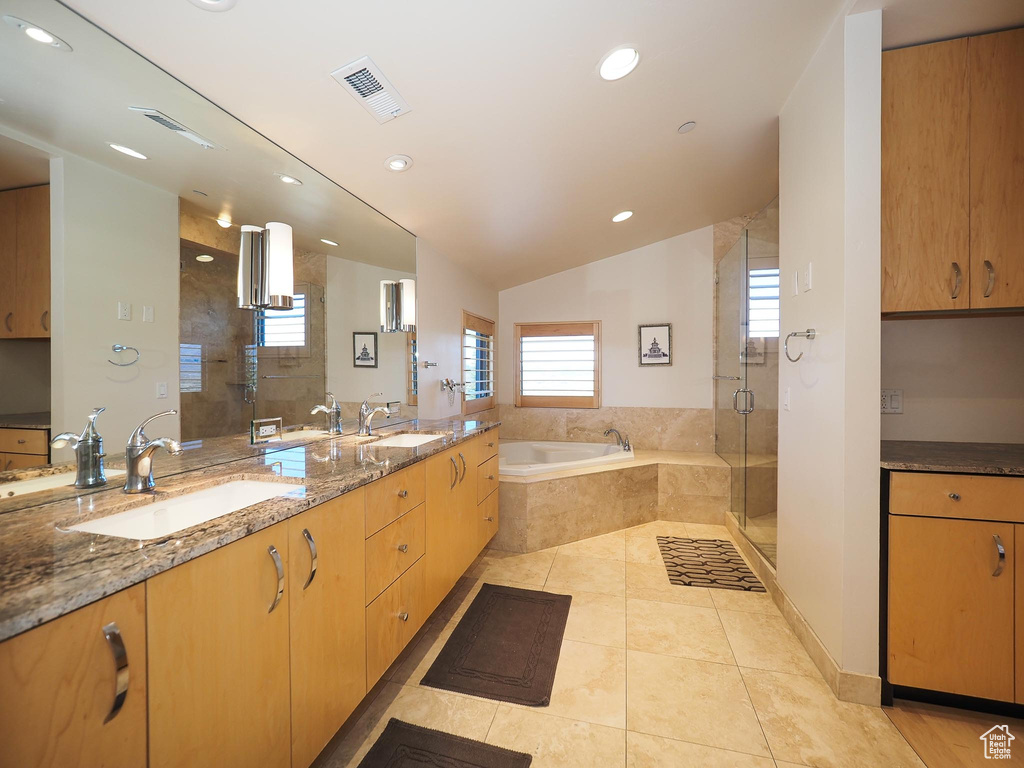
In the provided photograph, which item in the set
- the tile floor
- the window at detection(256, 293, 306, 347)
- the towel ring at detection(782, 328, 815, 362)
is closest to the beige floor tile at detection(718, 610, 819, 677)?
the tile floor

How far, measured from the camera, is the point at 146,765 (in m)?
0.79

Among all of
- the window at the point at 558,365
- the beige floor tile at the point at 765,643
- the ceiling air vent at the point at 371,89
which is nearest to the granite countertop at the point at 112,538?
the ceiling air vent at the point at 371,89

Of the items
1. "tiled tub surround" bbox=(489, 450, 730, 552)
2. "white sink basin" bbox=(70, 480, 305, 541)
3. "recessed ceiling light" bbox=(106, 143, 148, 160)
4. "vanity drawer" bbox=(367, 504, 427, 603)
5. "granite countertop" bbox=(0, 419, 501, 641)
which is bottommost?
"tiled tub surround" bbox=(489, 450, 730, 552)

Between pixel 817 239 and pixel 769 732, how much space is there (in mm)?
1899

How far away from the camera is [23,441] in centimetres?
114

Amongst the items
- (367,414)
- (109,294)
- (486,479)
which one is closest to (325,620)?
(109,294)

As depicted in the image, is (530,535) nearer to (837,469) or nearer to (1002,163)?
(837,469)

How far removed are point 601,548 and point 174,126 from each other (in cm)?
324

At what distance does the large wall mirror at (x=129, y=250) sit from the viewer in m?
1.10

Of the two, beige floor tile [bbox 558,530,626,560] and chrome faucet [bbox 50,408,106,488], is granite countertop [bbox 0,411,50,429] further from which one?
beige floor tile [bbox 558,530,626,560]

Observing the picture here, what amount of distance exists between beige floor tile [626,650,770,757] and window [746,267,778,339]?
1.88m

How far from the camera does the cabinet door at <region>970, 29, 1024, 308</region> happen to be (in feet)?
5.37

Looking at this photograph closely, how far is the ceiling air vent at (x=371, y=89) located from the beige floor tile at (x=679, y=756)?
98.8 inches

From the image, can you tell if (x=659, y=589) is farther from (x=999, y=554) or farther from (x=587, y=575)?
(x=999, y=554)
